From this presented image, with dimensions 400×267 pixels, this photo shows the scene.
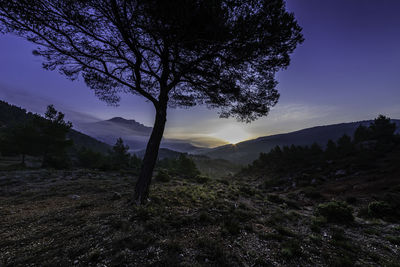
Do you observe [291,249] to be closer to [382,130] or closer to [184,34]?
[184,34]

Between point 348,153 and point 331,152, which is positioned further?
point 331,152

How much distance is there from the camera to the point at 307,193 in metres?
13.5

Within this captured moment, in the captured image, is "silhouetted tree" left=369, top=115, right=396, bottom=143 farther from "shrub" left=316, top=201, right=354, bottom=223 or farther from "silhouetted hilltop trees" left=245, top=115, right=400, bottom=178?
"shrub" left=316, top=201, right=354, bottom=223

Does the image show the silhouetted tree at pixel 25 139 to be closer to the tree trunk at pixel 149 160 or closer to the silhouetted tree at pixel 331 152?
the tree trunk at pixel 149 160

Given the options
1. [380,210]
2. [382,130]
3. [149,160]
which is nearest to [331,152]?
[382,130]

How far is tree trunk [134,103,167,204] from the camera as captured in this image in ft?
18.5

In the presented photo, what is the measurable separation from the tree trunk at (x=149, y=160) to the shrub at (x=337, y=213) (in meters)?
8.58

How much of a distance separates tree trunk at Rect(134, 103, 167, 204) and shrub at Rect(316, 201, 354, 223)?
8.58 meters

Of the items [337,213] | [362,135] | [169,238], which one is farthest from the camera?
[362,135]

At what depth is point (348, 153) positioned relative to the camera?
2650 cm

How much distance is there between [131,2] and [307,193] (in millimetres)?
19047

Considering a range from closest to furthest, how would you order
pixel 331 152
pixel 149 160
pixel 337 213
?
1. pixel 149 160
2. pixel 337 213
3. pixel 331 152

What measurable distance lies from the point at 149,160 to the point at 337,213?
9.16 m

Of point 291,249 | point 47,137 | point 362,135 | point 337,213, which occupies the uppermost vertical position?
point 47,137
